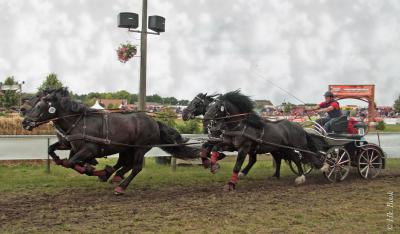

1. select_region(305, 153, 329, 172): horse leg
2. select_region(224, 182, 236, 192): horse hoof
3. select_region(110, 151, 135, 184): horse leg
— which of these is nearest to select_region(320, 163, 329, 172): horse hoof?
select_region(305, 153, 329, 172): horse leg

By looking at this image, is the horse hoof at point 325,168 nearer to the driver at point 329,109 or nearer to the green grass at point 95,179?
the driver at point 329,109

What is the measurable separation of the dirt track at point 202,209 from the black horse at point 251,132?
852 millimetres

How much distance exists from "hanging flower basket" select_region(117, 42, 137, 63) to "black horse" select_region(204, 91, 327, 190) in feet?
11.0

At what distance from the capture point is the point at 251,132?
10.2 meters

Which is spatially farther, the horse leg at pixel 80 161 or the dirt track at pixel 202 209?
the horse leg at pixel 80 161

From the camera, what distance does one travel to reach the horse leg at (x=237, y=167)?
31.2 feet

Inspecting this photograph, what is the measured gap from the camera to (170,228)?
6.18 metres

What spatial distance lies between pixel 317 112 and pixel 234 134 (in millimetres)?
3025

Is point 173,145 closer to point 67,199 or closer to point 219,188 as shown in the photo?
point 219,188

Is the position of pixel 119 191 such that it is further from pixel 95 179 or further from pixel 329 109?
pixel 329 109

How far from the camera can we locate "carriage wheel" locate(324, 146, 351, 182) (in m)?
11.0

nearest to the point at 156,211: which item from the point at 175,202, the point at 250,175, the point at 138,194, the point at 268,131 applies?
the point at 175,202

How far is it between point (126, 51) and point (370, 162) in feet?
22.8

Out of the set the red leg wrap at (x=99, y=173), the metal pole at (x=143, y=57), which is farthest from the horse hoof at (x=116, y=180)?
the metal pole at (x=143, y=57)
